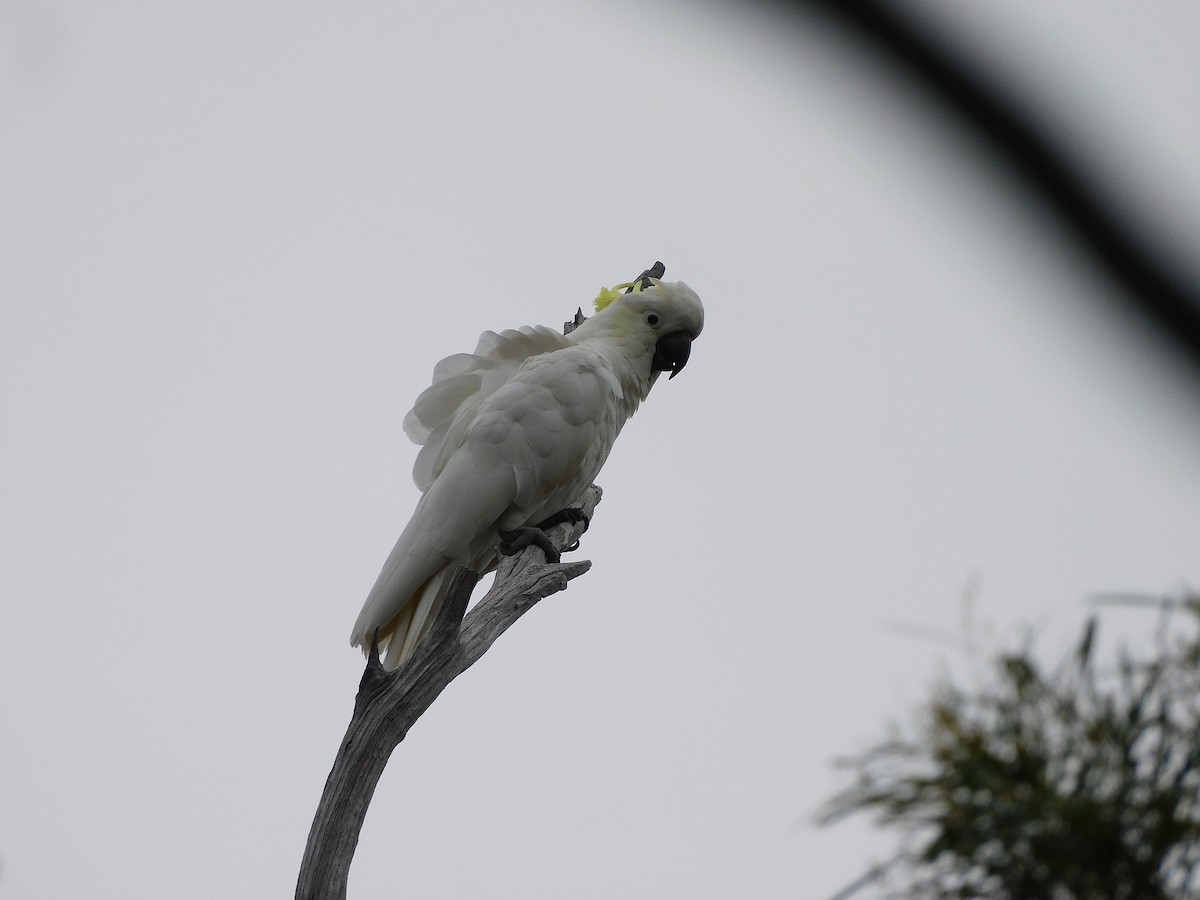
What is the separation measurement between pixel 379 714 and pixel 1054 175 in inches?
91.6

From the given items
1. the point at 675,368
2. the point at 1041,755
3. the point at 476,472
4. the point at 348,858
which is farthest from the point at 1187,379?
the point at 675,368

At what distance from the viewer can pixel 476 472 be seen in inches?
139

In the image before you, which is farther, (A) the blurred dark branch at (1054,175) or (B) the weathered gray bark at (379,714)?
(B) the weathered gray bark at (379,714)

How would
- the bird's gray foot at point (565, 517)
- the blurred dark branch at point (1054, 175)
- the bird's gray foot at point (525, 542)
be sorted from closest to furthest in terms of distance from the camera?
the blurred dark branch at point (1054, 175) < the bird's gray foot at point (525, 542) < the bird's gray foot at point (565, 517)

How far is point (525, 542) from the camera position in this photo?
3547mm

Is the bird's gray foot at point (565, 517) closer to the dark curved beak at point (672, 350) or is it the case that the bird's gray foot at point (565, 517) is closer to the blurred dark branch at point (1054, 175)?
the dark curved beak at point (672, 350)

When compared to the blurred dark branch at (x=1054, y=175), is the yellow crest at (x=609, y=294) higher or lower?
higher

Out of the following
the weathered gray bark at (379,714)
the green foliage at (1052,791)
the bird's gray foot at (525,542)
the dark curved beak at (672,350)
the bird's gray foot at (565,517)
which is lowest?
the green foliage at (1052,791)

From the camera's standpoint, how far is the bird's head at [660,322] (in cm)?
411

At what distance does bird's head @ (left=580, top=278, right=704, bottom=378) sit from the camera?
13.5 ft

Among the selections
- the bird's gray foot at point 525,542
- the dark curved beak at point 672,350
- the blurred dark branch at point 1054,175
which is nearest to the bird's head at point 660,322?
the dark curved beak at point 672,350

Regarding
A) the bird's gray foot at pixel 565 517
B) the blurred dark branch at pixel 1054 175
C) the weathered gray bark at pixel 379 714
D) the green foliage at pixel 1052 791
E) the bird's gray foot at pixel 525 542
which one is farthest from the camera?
the bird's gray foot at pixel 565 517

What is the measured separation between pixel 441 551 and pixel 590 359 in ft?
2.96

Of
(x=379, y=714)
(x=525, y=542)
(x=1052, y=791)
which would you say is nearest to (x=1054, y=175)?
(x=1052, y=791)
